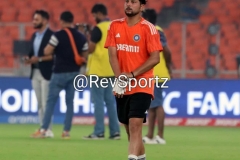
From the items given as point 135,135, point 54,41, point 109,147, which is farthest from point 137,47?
point 54,41

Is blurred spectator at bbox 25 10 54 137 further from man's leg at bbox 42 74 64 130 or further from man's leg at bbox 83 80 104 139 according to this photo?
man's leg at bbox 83 80 104 139

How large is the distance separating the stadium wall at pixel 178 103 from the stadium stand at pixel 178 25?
33.9 inches

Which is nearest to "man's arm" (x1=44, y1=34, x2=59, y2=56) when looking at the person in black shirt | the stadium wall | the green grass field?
the person in black shirt

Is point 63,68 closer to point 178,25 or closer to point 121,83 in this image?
point 121,83

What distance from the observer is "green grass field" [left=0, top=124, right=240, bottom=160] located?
36.4 ft

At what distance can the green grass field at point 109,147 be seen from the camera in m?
11.1

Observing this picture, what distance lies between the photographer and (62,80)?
1423 centimetres

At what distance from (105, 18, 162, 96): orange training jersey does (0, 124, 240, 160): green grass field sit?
2035 mm

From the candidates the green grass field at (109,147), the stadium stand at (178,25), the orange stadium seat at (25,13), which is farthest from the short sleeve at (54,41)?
the orange stadium seat at (25,13)

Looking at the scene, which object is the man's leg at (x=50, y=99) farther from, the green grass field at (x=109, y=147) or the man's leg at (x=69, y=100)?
the green grass field at (x=109, y=147)

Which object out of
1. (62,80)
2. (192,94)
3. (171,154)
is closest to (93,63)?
(62,80)

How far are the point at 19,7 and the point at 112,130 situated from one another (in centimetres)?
957

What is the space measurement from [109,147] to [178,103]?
268 inches

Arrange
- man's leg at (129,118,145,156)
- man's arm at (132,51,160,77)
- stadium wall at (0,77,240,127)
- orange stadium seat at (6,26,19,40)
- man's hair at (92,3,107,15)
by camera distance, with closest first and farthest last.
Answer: man's leg at (129,118,145,156), man's arm at (132,51,160,77), man's hair at (92,3,107,15), stadium wall at (0,77,240,127), orange stadium seat at (6,26,19,40)
